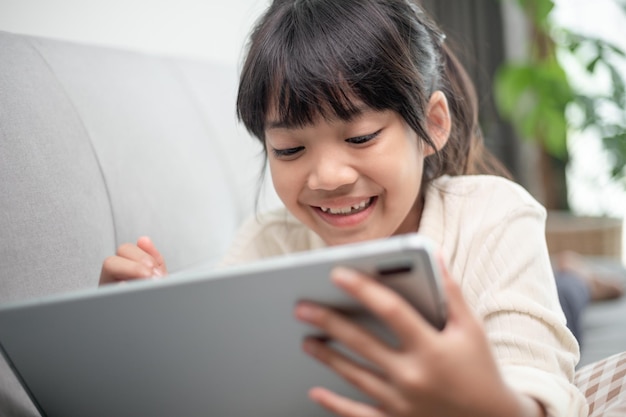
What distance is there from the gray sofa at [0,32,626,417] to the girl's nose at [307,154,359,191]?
0.33 metres

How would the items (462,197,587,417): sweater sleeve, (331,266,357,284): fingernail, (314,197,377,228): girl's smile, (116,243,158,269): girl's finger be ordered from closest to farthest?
(331,266,357,284): fingernail, (462,197,587,417): sweater sleeve, (116,243,158,269): girl's finger, (314,197,377,228): girl's smile

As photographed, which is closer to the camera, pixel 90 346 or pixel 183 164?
pixel 90 346

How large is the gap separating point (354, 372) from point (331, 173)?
1.17 ft

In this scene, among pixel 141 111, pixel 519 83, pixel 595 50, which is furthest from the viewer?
pixel 519 83

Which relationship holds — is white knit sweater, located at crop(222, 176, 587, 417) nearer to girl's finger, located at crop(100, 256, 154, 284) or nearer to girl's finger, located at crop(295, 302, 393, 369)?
girl's finger, located at crop(295, 302, 393, 369)

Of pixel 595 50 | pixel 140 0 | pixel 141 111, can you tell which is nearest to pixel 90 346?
pixel 141 111

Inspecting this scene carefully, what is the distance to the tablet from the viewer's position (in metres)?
0.54

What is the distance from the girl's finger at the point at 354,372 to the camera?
1.87 ft

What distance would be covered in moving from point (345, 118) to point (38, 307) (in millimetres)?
427

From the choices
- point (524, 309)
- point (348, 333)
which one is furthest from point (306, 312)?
point (524, 309)

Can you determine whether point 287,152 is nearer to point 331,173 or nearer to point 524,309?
point 331,173

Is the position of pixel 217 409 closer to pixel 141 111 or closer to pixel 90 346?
pixel 90 346

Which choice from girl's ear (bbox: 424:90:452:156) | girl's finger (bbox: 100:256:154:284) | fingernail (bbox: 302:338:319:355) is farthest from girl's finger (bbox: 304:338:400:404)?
girl's ear (bbox: 424:90:452:156)

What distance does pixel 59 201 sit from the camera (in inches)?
37.1
